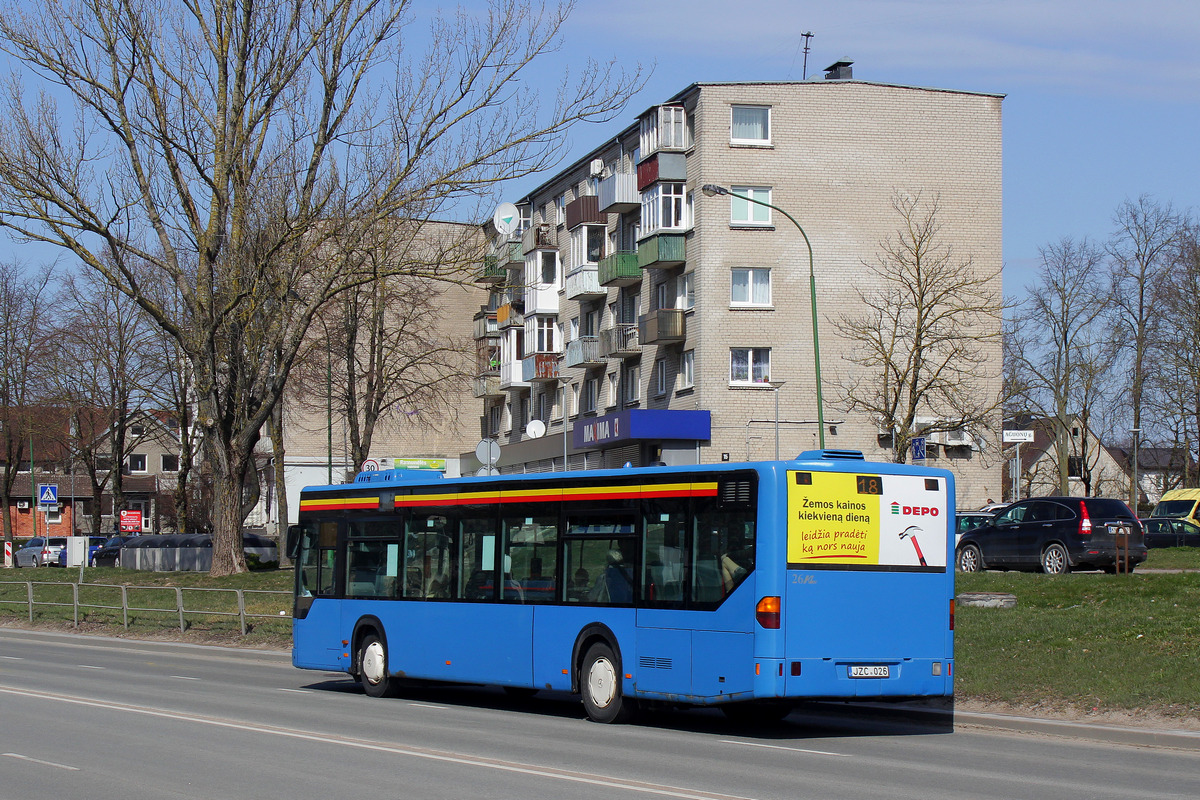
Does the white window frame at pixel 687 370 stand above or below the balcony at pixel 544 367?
below

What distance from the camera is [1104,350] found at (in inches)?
2771

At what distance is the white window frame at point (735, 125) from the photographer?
4850 cm

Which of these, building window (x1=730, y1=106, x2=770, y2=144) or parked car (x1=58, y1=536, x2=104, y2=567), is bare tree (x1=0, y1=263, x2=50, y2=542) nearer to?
parked car (x1=58, y1=536, x2=104, y2=567)

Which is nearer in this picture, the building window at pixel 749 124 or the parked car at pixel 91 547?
the building window at pixel 749 124

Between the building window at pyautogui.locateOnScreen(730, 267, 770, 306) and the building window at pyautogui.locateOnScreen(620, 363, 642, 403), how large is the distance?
6580 millimetres

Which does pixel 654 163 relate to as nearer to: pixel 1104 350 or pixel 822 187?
pixel 822 187

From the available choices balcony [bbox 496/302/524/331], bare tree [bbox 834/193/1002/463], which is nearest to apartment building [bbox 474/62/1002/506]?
bare tree [bbox 834/193/1002/463]

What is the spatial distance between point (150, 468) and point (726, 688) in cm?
12090

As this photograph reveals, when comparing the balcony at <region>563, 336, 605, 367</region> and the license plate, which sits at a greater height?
the balcony at <region>563, 336, 605, 367</region>

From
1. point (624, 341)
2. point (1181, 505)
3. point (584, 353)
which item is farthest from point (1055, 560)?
point (584, 353)

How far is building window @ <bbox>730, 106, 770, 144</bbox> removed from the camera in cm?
4862

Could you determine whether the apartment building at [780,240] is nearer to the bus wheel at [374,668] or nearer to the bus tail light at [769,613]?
the bus wheel at [374,668]

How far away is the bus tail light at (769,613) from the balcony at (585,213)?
149 ft

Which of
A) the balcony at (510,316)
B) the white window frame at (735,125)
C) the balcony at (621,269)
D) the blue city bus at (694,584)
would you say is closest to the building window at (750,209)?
the white window frame at (735,125)
